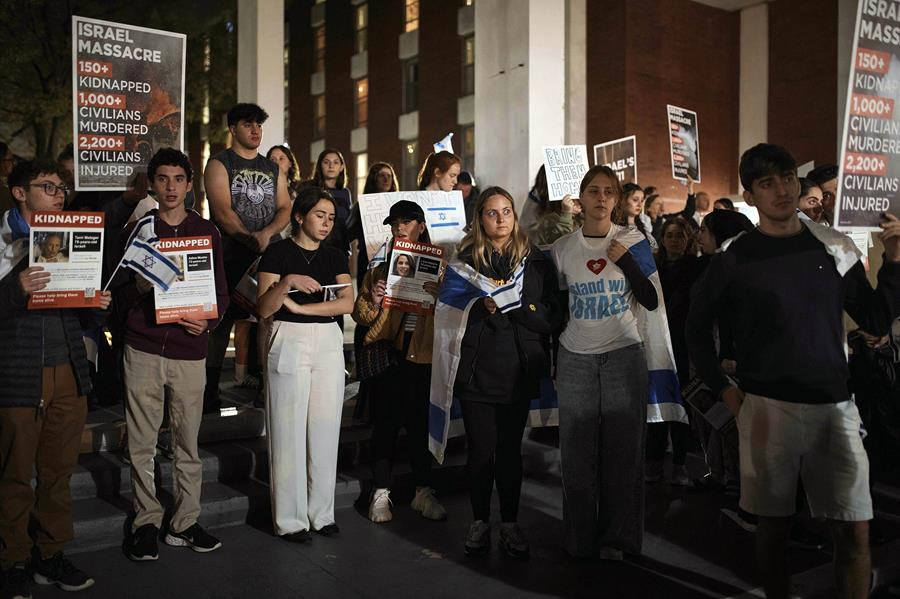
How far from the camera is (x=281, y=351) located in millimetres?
5000

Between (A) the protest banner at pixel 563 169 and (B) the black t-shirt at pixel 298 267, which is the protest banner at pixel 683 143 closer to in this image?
(A) the protest banner at pixel 563 169

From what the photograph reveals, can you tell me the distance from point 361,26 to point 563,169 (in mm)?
25056

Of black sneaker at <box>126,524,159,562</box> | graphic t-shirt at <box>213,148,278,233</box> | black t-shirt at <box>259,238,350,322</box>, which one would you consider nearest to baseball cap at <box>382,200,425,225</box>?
black t-shirt at <box>259,238,350,322</box>

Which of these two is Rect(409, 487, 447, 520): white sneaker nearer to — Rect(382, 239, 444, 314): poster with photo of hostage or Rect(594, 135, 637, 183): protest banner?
Rect(382, 239, 444, 314): poster with photo of hostage

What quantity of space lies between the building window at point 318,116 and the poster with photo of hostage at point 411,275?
1110 inches

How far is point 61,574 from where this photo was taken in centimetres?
428

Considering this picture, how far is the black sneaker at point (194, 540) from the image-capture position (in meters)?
4.87

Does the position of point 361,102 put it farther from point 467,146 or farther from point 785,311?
point 785,311

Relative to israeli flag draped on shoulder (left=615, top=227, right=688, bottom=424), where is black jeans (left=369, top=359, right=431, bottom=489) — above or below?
below

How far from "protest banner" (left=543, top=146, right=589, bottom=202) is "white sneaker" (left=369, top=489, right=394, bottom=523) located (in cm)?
312

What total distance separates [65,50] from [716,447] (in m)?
21.0

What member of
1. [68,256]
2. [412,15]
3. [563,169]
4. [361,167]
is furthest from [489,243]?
[361,167]

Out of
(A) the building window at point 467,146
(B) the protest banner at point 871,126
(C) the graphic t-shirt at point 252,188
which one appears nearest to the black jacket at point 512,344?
(B) the protest banner at point 871,126

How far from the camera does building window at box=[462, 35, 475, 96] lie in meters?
25.3
